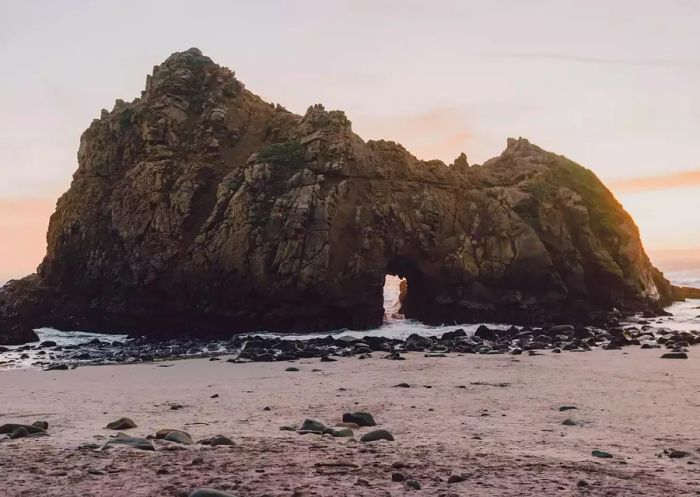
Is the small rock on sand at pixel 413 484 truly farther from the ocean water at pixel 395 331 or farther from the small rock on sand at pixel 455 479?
the ocean water at pixel 395 331

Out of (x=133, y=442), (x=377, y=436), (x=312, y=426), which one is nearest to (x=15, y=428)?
(x=133, y=442)

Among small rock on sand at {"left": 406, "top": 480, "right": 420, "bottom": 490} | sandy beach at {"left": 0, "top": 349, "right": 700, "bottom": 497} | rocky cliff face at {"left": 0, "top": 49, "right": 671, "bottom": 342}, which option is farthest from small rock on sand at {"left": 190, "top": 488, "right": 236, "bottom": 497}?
rocky cliff face at {"left": 0, "top": 49, "right": 671, "bottom": 342}

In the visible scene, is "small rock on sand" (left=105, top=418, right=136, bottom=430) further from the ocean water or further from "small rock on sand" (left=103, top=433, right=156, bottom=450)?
the ocean water

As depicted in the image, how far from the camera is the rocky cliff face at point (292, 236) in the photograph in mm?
34469

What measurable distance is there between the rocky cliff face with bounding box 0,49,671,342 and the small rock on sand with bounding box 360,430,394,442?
24896 millimetres

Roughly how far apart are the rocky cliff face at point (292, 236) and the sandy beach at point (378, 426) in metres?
15.6

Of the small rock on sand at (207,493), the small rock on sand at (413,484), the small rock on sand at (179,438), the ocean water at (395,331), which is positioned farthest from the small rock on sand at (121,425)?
the ocean water at (395,331)

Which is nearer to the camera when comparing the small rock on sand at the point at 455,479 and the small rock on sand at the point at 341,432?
the small rock on sand at the point at 455,479

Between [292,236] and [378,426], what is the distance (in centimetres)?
2493

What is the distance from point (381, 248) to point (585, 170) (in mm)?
19366

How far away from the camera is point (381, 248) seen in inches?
1417

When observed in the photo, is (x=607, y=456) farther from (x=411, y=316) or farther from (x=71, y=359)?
(x=411, y=316)

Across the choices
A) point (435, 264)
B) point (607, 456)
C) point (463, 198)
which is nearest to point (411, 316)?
point (435, 264)

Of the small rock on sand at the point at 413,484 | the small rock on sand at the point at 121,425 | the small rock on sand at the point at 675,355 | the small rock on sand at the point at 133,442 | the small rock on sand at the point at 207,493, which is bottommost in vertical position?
the small rock on sand at the point at 121,425
